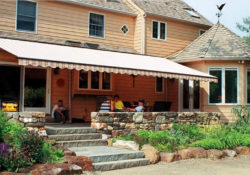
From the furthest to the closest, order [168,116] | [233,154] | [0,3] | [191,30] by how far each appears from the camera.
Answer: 1. [191,30]
2. [0,3]
3. [168,116]
4. [233,154]

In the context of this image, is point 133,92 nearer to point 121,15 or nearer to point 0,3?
point 121,15

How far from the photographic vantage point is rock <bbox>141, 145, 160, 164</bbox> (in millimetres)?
9922

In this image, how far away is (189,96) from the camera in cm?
1908

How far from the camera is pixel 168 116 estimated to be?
13516 mm

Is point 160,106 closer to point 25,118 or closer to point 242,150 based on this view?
point 242,150

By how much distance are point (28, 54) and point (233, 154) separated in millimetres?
7286

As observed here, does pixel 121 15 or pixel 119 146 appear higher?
pixel 121 15

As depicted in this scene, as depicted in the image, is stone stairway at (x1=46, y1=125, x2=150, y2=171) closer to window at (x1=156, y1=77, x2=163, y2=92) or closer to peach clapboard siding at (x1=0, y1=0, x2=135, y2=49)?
peach clapboard siding at (x1=0, y1=0, x2=135, y2=49)

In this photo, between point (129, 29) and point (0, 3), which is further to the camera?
point (129, 29)

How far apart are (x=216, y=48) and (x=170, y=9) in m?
4.09

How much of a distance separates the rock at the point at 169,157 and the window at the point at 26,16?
882 cm

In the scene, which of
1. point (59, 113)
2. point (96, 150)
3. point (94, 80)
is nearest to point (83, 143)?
point (96, 150)

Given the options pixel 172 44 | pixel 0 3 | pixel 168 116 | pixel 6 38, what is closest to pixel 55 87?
pixel 6 38

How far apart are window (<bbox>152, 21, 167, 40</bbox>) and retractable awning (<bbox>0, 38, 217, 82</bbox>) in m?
3.34
